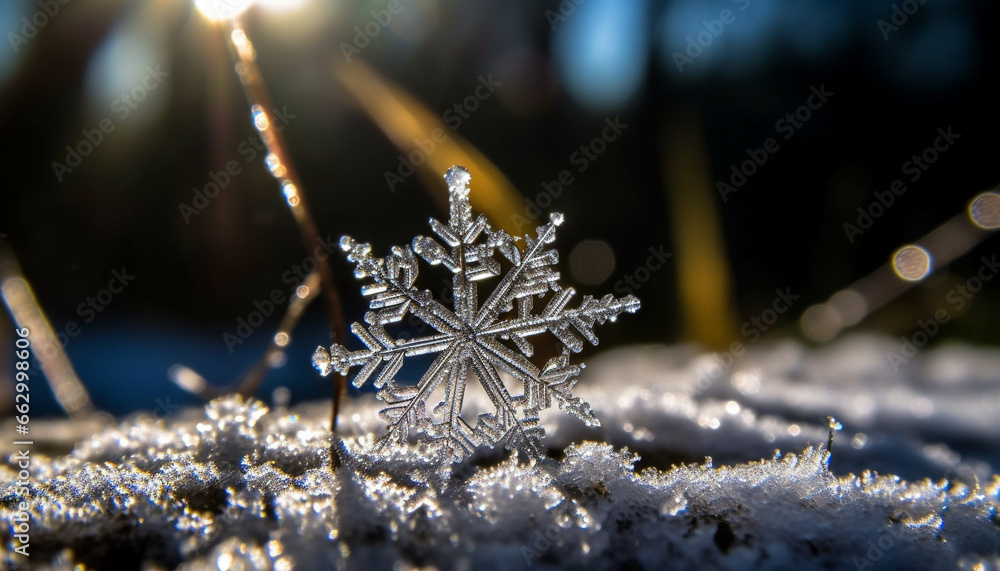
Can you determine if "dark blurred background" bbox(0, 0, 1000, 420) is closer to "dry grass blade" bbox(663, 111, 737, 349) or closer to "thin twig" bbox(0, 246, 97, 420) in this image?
"dry grass blade" bbox(663, 111, 737, 349)

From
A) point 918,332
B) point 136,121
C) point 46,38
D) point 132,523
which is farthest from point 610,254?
point 46,38

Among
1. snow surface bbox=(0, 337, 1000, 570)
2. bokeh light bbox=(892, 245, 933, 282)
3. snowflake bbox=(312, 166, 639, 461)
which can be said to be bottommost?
snow surface bbox=(0, 337, 1000, 570)

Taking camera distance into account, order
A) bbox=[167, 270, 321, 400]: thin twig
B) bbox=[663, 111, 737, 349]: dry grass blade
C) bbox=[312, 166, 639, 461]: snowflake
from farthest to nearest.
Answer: bbox=[663, 111, 737, 349]: dry grass blade, bbox=[167, 270, 321, 400]: thin twig, bbox=[312, 166, 639, 461]: snowflake

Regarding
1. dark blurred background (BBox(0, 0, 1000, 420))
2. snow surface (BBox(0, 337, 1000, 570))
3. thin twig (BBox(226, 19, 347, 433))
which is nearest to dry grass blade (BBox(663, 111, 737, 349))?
dark blurred background (BBox(0, 0, 1000, 420))

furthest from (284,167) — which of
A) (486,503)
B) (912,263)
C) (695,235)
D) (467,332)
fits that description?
(912,263)

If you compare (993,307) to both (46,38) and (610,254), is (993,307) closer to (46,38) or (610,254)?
(610,254)

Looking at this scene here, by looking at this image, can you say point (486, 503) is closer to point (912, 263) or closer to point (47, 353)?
point (47, 353)
